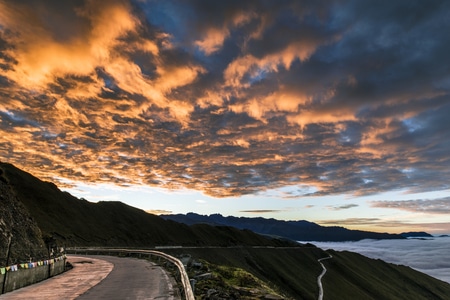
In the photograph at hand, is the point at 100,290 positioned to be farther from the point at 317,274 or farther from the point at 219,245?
the point at 219,245

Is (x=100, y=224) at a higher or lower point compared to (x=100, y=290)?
higher

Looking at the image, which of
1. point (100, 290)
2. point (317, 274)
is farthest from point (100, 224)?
point (100, 290)

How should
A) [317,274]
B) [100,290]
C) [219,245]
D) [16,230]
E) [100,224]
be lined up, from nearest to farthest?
[100,290] → [16,230] → [317,274] → [219,245] → [100,224]

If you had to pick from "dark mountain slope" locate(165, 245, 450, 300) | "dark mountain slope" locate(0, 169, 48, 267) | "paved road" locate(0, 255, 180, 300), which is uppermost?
"dark mountain slope" locate(0, 169, 48, 267)

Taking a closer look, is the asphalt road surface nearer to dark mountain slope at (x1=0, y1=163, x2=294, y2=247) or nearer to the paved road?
the paved road

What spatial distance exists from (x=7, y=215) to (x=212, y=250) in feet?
230

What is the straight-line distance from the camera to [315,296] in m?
78.8

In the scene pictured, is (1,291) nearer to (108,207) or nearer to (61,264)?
(61,264)

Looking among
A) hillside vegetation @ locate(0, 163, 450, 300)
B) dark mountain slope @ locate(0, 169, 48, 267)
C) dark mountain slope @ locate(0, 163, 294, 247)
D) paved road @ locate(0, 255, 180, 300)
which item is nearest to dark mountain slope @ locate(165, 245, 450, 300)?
hillside vegetation @ locate(0, 163, 450, 300)

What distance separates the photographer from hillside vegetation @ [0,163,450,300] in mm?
89350

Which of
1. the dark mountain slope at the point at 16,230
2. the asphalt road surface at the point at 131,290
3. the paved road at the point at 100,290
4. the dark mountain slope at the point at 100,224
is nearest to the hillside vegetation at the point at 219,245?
the dark mountain slope at the point at 100,224

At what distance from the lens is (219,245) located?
12950 centimetres

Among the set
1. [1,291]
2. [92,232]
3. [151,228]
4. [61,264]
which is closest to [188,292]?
[1,291]

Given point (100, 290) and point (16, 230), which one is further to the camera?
point (16, 230)
